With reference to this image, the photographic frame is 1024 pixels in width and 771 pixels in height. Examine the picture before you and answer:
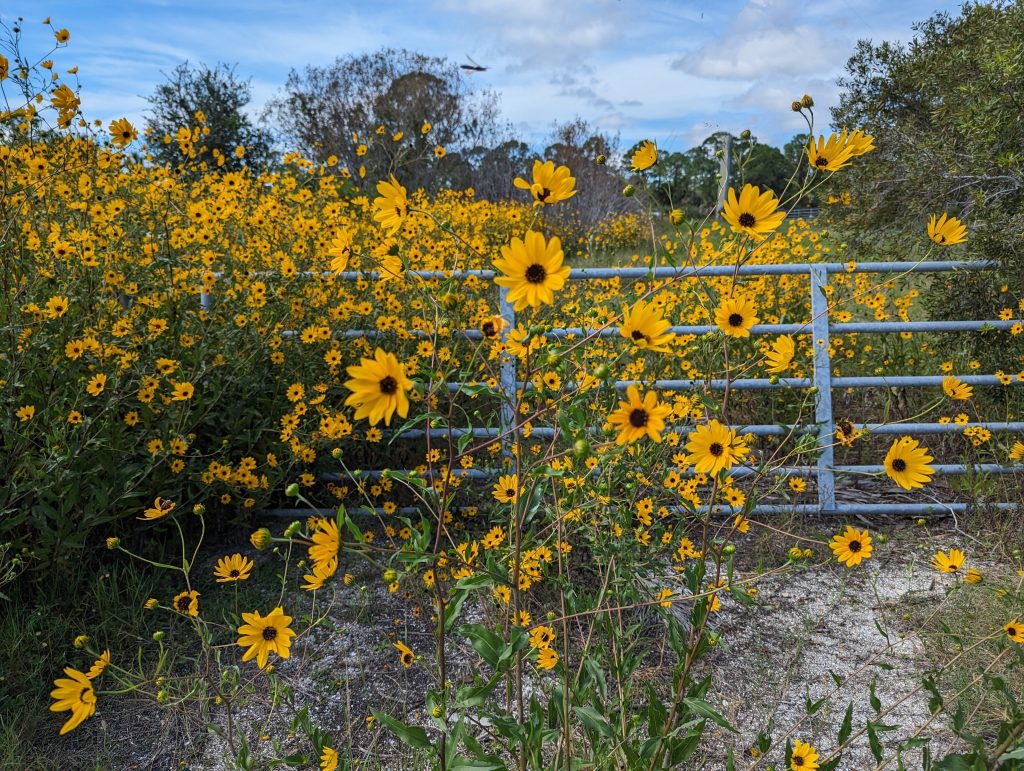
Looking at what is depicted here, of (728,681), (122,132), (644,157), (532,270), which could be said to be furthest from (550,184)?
(122,132)

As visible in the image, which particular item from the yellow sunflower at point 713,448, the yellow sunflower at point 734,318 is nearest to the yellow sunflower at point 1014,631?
the yellow sunflower at point 713,448

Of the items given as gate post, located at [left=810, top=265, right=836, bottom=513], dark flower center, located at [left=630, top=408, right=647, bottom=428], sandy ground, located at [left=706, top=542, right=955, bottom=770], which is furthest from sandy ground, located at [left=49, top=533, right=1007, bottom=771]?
Answer: dark flower center, located at [left=630, top=408, right=647, bottom=428]

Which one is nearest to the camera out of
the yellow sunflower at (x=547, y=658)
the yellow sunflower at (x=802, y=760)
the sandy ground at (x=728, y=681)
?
the yellow sunflower at (x=802, y=760)

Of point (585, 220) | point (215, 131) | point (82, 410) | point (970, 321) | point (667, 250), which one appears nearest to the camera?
point (667, 250)

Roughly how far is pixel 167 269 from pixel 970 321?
4.12 meters

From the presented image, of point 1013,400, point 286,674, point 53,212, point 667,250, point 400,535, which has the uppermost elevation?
point 53,212

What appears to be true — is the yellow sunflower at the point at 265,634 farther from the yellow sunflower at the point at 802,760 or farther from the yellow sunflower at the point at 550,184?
the yellow sunflower at the point at 802,760

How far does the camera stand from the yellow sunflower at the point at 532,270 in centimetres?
108

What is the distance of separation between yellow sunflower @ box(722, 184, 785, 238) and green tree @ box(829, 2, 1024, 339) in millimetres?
A: 3029

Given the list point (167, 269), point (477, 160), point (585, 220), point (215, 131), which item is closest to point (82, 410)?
point (167, 269)

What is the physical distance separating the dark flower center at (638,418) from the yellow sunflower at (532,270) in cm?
21

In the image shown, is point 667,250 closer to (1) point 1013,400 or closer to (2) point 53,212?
(2) point 53,212

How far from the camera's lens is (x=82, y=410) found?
2.90m

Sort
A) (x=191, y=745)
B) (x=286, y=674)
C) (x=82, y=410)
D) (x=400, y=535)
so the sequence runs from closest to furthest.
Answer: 1. (x=191, y=745)
2. (x=286, y=674)
3. (x=82, y=410)
4. (x=400, y=535)
